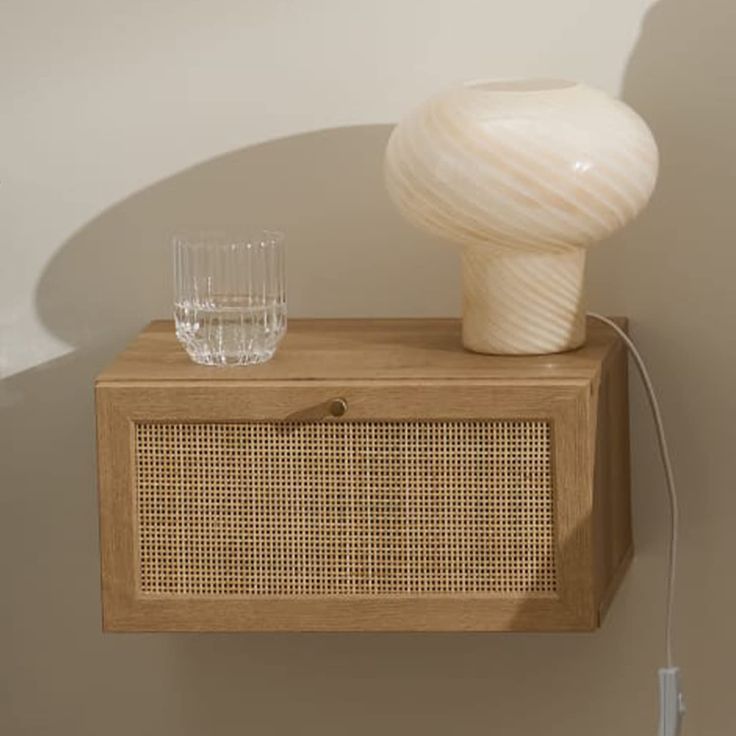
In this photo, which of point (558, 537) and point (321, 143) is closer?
point (558, 537)

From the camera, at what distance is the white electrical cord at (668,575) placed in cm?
206

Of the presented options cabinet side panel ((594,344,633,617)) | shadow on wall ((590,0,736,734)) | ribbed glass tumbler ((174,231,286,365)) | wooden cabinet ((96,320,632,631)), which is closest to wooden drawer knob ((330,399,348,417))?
wooden cabinet ((96,320,632,631))

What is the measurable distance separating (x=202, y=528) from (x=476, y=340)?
1.11ft

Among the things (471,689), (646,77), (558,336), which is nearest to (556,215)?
(558,336)

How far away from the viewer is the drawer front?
1.97 meters

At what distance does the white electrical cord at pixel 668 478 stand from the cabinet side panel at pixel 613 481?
23 mm

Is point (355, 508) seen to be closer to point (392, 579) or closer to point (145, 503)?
point (392, 579)

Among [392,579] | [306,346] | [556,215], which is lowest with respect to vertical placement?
[392,579]

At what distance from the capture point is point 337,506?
2004 mm

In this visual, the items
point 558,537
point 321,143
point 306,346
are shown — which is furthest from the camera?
point 321,143

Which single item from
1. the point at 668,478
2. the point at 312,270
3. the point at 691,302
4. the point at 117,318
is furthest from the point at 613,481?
the point at 117,318

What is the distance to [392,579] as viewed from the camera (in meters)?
2.02

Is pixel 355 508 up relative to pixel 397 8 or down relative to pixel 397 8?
down

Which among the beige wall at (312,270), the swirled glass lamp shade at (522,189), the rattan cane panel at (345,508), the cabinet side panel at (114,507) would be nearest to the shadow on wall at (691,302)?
the beige wall at (312,270)
